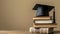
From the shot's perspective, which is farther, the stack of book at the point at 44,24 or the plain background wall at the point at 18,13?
the plain background wall at the point at 18,13

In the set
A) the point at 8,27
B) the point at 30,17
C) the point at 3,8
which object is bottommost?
the point at 8,27

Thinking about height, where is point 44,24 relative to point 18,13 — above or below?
below

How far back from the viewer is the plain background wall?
2016mm

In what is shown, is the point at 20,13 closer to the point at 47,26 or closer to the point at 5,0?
the point at 5,0

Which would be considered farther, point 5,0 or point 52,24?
point 5,0

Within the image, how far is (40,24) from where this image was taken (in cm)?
132

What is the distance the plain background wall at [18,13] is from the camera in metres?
2.02

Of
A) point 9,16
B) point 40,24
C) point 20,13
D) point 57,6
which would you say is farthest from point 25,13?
point 40,24

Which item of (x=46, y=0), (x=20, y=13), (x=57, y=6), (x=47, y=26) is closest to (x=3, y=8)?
(x=20, y=13)

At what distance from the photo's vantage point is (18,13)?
6.66ft

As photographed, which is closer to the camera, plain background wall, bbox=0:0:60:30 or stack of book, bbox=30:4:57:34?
stack of book, bbox=30:4:57:34

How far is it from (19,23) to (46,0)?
50 cm

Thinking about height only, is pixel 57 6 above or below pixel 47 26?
above

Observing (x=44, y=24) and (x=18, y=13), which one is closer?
(x=44, y=24)
